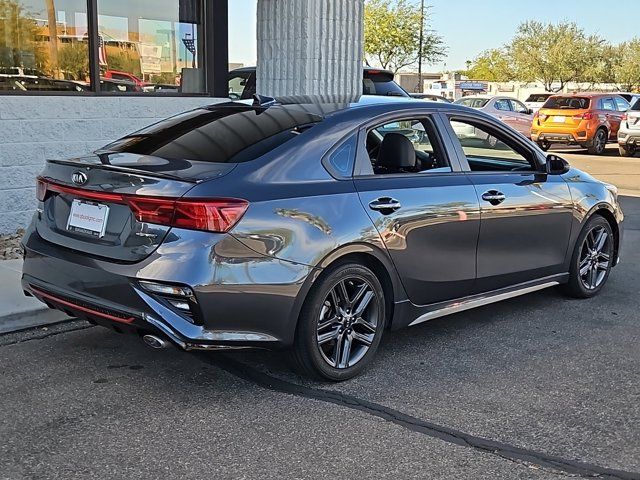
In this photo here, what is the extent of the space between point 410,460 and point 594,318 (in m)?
2.89

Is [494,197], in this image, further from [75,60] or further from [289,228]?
[75,60]

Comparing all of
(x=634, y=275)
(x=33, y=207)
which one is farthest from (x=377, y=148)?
(x=33, y=207)

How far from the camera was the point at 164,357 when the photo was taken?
15.2 ft

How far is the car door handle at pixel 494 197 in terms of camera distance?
5086mm

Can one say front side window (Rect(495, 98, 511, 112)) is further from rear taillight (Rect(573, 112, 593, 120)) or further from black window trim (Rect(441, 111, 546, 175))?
black window trim (Rect(441, 111, 546, 175))

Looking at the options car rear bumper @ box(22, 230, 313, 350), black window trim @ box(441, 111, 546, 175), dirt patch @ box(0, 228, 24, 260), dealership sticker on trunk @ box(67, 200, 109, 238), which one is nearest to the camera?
car rear bumper @ box(22, 230, 313, 350)

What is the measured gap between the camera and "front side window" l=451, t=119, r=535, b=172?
5.34 meters

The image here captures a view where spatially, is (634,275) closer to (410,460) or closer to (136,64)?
(410,460)

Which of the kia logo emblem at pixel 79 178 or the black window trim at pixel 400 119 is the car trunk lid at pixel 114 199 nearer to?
the kia logo emblem at pixel 79 178

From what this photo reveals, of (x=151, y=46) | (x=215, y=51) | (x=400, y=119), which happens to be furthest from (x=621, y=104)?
(x=400, y=119)

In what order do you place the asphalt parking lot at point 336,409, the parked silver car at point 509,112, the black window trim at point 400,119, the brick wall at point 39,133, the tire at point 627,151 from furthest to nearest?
the parked silver car at point 509,112 < the tire at point 627,151 < the brick wall at point 39,133 < the black window trim at point 400,119 < the asphalt parking lot at point 336,409

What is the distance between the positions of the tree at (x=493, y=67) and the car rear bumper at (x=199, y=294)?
59.0 m

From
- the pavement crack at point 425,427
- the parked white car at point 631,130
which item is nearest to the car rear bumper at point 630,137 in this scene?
the parked white car at point 631,130

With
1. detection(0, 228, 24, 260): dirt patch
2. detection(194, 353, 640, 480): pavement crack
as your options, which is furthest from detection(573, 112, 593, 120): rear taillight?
detection(194, 353, 640, 480): pavement crack
